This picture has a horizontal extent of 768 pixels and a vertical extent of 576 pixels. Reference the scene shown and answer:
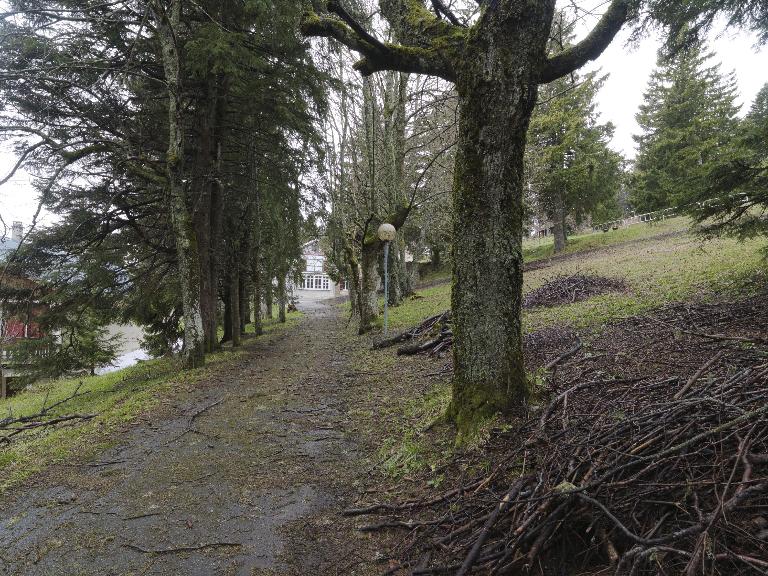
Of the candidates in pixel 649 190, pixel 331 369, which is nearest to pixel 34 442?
pixel 331 369

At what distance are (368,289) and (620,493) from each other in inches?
425

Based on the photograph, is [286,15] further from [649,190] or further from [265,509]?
[649,190]

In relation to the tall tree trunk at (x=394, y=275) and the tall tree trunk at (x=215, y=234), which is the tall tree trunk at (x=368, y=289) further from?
the tall tree trunk at (x=394, y=275)

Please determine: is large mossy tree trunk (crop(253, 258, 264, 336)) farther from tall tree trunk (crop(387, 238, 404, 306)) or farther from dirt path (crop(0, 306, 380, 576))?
dirt path (crop(0, 306, 380, 576))

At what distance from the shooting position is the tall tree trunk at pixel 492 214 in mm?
3479

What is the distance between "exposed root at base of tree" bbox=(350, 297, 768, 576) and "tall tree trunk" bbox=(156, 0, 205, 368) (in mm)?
7556

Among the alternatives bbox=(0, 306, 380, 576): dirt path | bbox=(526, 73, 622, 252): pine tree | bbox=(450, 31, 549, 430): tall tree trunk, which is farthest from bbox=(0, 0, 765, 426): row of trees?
A: bbox=(526, 73, 622, 252): pine tree

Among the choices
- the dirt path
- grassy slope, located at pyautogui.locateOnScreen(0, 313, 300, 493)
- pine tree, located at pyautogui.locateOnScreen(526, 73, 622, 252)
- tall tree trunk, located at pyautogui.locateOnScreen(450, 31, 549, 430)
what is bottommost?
the dirt path

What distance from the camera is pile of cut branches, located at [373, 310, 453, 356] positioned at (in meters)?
7.76

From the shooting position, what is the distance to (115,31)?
30.0ft

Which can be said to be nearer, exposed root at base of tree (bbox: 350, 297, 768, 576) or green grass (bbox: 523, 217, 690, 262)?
→ exposed root at base of tree (bbox: 350, 297, 768, 576)

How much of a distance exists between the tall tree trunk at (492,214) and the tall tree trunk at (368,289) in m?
8.73

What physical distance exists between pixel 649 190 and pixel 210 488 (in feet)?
93.9

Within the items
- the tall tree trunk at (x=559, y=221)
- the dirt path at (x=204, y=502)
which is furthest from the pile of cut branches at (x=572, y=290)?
the tall tree trunk at (x=559, y=221)
